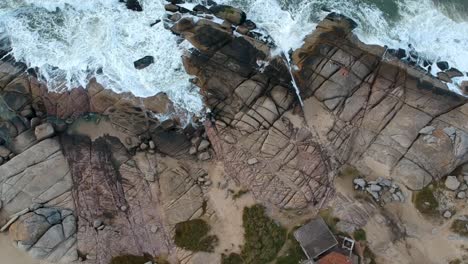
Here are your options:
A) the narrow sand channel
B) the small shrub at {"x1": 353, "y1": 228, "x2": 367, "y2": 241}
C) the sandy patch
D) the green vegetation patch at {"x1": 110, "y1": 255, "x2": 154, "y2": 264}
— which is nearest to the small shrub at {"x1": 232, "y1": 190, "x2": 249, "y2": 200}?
the sandy patch

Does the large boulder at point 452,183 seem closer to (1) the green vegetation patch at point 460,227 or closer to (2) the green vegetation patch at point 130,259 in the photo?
(1) the green vegetation patch at point 460,227

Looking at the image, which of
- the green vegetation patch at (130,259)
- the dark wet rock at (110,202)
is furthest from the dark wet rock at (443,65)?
the green vegetation patch at (130,259)

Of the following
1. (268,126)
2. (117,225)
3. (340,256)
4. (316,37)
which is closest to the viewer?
(340,256)

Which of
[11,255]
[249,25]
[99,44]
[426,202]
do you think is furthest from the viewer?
[249,25]

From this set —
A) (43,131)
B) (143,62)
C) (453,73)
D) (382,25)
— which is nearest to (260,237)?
(143,62)

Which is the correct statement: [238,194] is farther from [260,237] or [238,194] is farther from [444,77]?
[444,77]

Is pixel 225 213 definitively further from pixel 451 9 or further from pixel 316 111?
pixel 451 9

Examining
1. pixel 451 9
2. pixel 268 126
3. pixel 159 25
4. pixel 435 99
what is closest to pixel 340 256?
pixel 268 126
